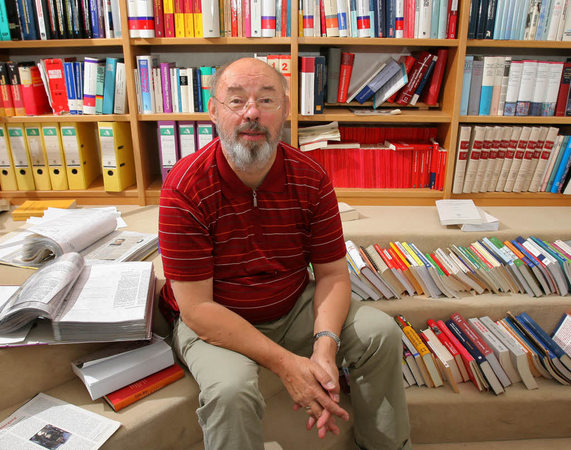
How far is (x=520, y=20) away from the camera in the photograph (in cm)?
213

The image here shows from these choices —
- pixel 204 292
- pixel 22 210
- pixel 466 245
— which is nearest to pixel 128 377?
pixel 204 292

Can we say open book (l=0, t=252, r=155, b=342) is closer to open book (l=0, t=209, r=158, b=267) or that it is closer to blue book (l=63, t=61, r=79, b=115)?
open book (l=0, t=209, r=158, b=267)

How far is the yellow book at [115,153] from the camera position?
2264 millimetres

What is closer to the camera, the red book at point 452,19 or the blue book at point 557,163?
the red book at point 452,19

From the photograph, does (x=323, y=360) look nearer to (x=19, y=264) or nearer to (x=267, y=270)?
(x=267, y=270)

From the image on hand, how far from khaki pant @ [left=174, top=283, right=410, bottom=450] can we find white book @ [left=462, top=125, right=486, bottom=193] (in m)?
1.27

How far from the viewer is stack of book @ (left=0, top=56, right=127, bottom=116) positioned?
2184mm

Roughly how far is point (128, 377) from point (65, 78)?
1.59 m

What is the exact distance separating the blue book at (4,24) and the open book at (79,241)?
0.96 m

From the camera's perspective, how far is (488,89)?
2246mm

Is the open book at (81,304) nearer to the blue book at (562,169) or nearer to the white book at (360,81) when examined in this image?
the white book at (360,81)

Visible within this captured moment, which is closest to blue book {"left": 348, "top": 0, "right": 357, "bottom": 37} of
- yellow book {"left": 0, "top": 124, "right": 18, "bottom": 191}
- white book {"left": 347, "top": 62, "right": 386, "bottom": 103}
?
white book {"left": 347, "top": 62, "right": 386, "bottom": 103}

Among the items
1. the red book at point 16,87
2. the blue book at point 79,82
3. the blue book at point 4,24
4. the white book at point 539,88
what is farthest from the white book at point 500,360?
the blue book at point 4,24

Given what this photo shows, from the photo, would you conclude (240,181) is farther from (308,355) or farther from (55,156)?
(55,156)
